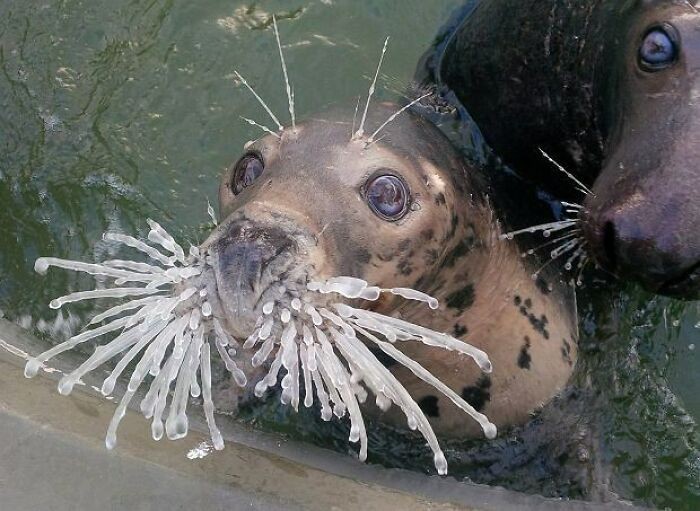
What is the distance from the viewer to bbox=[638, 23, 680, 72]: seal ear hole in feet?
8.81

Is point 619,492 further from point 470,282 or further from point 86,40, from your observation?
point 86,40

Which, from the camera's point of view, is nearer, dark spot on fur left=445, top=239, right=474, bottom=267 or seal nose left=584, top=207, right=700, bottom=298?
seal nose left=584, top=207, right=700, bottom=298

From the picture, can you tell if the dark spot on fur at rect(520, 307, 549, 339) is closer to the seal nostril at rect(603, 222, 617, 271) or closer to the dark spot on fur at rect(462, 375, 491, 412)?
the dark spot on fur at rect(462, 375, 491, 412)

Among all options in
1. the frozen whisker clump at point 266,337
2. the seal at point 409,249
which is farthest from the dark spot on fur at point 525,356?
the frozen whisker clump at point 266,337

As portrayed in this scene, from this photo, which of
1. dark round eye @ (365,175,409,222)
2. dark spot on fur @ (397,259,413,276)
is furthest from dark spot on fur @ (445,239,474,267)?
dark round eye @ (365,175,409,222)

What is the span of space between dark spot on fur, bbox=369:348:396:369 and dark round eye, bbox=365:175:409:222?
2.28 ft

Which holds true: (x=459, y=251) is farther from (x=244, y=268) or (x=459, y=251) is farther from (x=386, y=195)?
(x=244, y=268)

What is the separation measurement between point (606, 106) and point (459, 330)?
3.14 feet

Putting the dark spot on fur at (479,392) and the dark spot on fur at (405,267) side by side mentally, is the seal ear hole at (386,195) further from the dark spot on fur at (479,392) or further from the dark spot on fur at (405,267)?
the dark spot on fur at (479,392)

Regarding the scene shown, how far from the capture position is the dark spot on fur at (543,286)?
3561mm

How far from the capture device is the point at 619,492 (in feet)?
12.1

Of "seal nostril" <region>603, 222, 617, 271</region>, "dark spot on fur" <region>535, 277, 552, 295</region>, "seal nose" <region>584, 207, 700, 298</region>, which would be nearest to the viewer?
"seal nose" <region>584, 207, 700, 298</region>

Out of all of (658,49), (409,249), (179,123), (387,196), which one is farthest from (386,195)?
(179,123)

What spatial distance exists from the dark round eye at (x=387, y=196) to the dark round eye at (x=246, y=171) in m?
0.37
